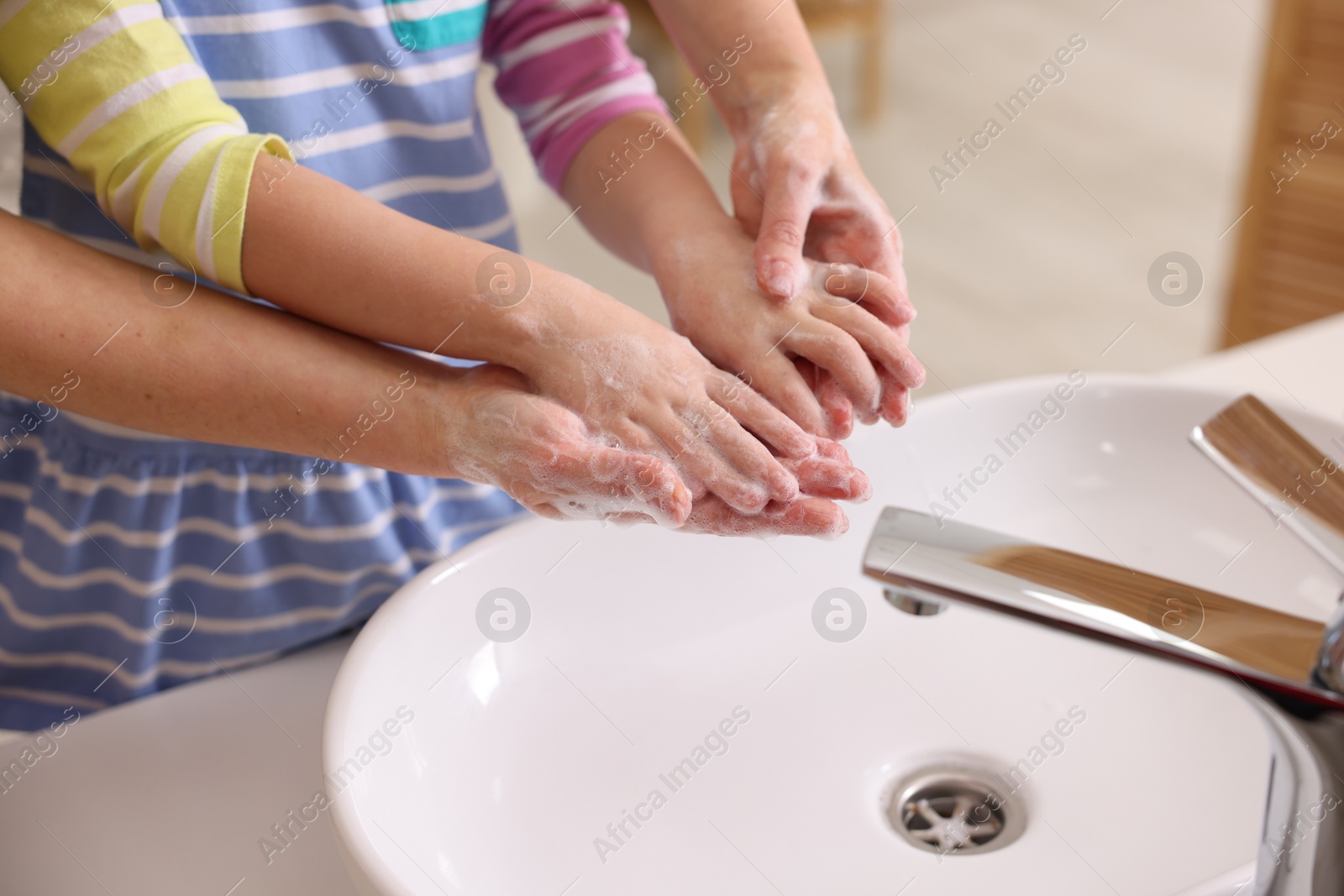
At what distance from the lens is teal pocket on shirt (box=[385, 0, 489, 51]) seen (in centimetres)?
59

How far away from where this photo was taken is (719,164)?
2615mm

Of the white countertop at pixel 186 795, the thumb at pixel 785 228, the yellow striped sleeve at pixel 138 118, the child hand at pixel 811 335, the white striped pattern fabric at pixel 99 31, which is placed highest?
the white striped pattern fabric at pixel 99 31

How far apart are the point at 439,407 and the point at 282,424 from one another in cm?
7

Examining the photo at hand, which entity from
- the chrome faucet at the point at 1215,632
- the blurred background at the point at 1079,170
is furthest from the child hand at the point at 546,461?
the blurred background at the point at 1079,170

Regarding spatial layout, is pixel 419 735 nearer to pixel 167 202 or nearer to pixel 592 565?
pixel 592 565

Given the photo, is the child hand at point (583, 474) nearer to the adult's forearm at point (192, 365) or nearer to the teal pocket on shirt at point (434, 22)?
the adult's forearm at point (192, 365)

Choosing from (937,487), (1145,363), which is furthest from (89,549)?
(1145,363)

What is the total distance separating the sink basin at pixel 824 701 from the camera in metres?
0.49

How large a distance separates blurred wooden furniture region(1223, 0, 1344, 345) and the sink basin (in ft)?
3.54

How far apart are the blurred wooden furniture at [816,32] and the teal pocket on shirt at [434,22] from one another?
2.10 metres

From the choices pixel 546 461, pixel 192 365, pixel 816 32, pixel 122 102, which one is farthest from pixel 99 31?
pixel 816 32

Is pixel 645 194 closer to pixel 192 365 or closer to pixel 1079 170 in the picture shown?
pixel 192 365

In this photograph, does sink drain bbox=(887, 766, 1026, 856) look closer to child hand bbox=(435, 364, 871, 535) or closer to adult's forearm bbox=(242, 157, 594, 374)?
child hand bbox=(435, 364, 871, 535)

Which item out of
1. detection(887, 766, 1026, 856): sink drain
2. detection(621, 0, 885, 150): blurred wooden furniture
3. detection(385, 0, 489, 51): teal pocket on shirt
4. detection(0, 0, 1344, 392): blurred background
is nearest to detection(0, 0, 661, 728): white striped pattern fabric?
detection(385, 0, 489, 51): teal pocket on shirt
